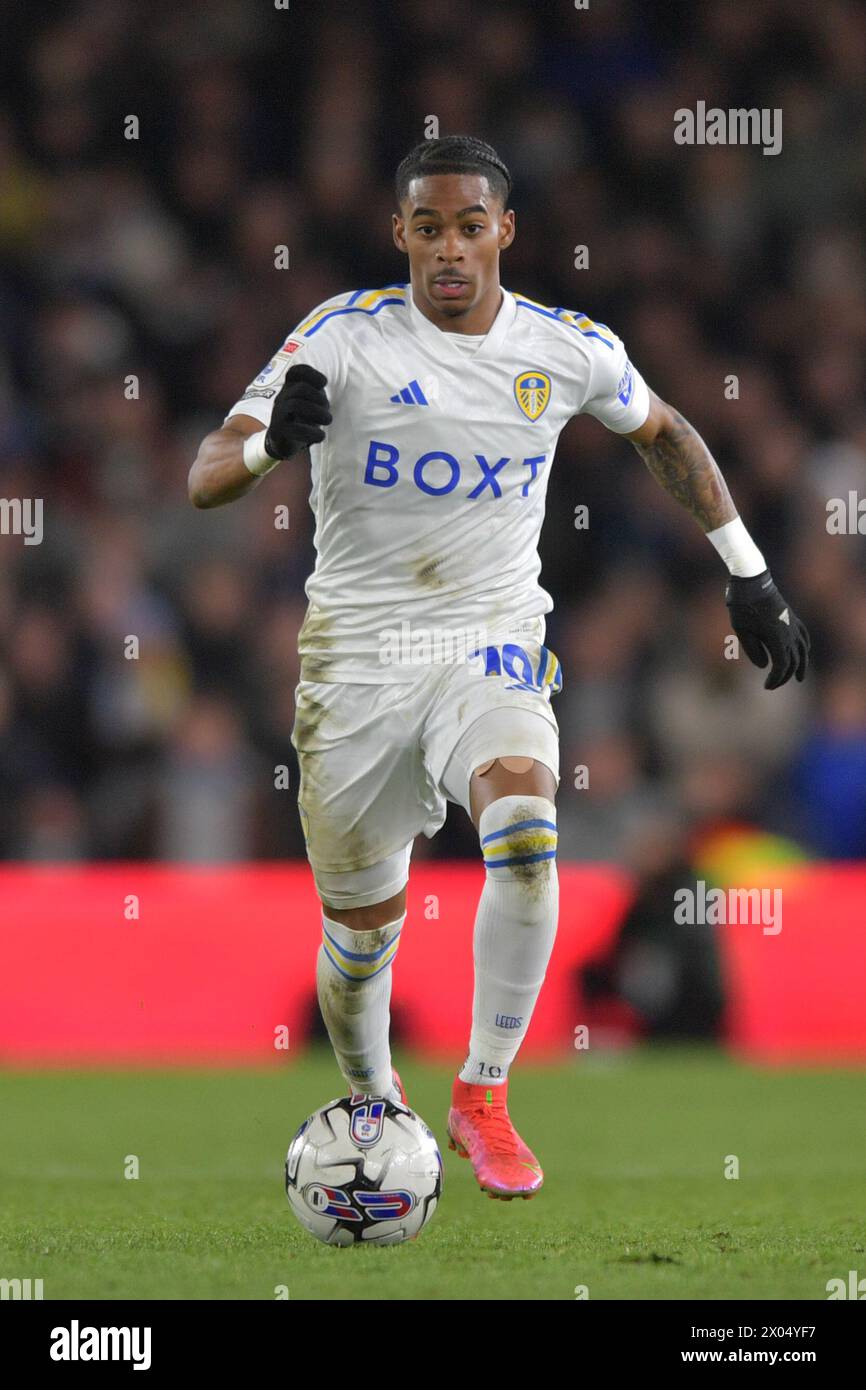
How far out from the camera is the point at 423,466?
213 inches

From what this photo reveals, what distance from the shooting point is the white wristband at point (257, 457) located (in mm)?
5055

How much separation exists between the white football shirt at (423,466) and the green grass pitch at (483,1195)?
1.47m

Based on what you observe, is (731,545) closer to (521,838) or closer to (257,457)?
(521,838)

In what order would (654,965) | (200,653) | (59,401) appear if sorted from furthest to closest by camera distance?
(59,401), (200,653), (654,965)

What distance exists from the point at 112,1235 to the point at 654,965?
5210mm

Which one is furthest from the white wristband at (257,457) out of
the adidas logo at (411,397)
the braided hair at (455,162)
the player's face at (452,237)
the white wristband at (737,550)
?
the white wristband at (737,550)

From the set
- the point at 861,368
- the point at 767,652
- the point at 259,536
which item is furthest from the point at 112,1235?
the point at 861,368

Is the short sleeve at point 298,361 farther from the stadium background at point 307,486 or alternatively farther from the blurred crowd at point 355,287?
the blurred crowd at point 355,287

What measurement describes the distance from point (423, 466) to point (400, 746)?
0.70 m

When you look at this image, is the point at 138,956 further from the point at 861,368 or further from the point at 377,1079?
the point at 861,368

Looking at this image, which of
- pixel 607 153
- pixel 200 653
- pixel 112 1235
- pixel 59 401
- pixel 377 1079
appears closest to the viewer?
pixel 112 1235

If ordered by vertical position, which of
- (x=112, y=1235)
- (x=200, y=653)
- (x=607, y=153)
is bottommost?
(x=112, y=1235)

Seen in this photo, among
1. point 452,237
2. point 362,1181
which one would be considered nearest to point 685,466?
point 452,237

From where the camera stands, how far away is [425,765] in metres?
5.45
